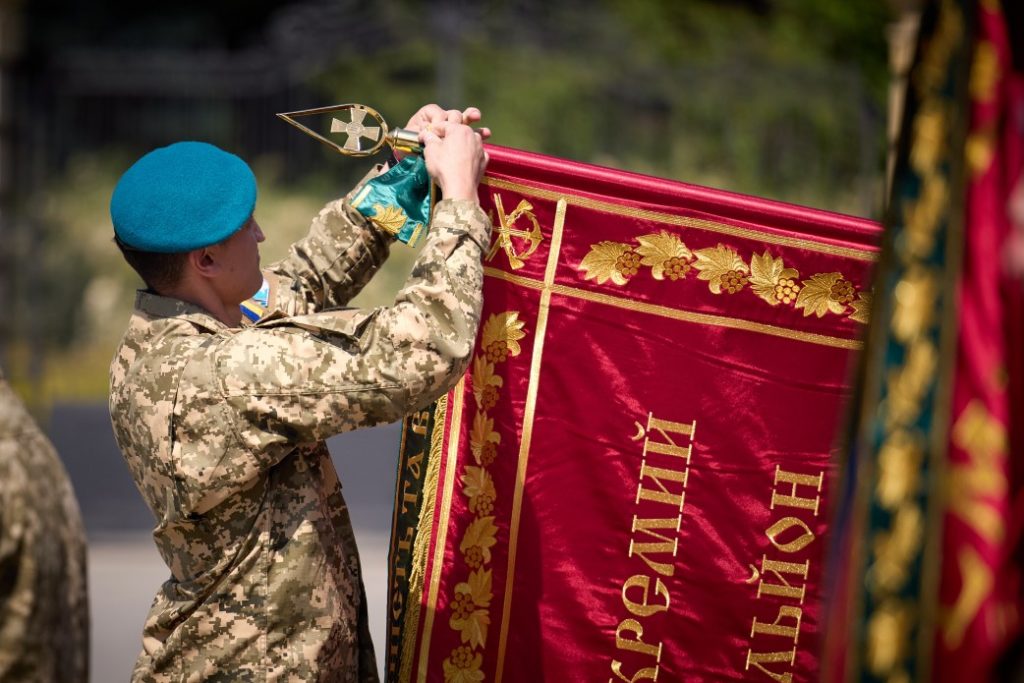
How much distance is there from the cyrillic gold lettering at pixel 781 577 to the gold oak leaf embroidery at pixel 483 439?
0.67m

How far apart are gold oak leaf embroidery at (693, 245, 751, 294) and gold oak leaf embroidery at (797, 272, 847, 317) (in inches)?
5.7

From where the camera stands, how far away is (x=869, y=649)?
1436 millimetres

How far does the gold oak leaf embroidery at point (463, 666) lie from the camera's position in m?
2.66

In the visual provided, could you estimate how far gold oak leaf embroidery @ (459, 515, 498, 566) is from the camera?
2.68 metres

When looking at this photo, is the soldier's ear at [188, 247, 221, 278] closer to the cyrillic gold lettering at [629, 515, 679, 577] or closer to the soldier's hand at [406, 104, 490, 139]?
the soldier's hand at [406, 104, 490, 139]

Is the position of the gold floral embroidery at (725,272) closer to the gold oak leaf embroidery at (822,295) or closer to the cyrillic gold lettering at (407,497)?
the gold oak leaf embroidery at (822,295)

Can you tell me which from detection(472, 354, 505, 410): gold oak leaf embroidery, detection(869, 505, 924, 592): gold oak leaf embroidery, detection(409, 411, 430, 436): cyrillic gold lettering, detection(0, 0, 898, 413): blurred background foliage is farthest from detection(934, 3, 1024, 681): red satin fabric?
detection(0, 0, 898, 413): blurred background foliage

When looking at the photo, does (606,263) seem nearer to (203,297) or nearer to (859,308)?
(859,308)

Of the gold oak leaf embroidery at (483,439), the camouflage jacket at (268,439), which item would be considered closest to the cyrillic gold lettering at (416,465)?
the gold oak leaf embroidery at (483,439)

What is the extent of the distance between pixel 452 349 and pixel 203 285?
1.94 ft

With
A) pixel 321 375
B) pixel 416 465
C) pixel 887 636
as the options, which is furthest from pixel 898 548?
pixel 416 465

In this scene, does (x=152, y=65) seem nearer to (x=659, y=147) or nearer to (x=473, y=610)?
Answer: (x=659, y=147)

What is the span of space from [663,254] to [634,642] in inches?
34.8

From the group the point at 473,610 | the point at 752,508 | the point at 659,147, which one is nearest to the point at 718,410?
the point at 752,508
